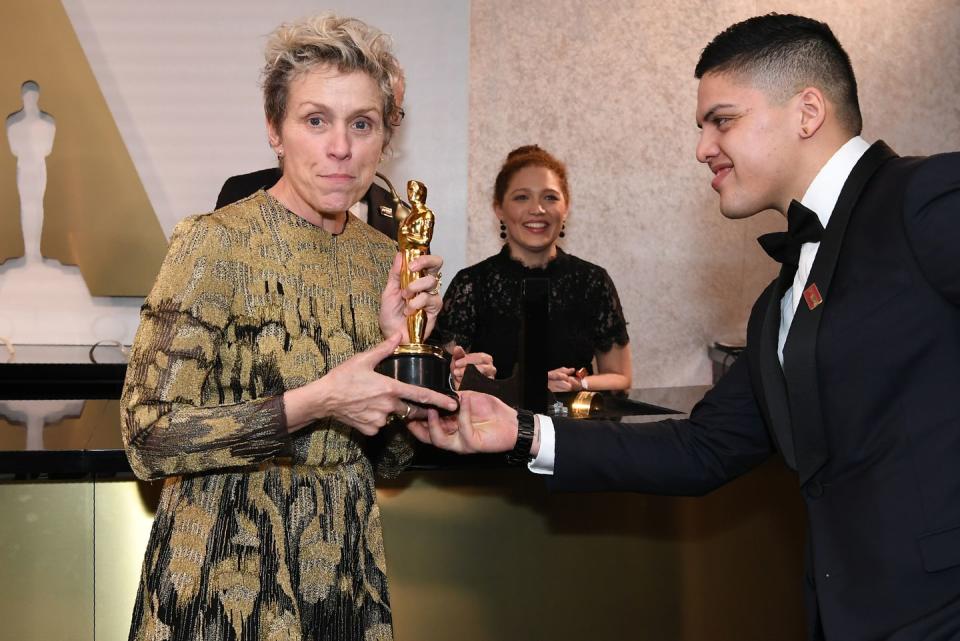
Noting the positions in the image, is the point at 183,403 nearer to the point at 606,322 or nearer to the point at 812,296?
the point at 812,296

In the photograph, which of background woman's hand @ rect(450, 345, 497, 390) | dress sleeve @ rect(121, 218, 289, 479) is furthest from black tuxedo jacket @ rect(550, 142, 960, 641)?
dress sleeve @ rect(121, 218, 289, 479)

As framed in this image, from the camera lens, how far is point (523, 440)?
2.51 metres

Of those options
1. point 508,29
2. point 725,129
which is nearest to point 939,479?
point 725,129

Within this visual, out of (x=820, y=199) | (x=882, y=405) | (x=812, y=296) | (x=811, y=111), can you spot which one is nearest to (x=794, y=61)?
(x=811, y=111)

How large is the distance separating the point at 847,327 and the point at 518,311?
2855mm

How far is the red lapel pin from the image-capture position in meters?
1.94

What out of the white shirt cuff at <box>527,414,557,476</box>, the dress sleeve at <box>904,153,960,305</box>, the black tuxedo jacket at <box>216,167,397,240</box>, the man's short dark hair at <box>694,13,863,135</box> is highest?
the black tuxedo jacket at <box>216,167,397,240</box>

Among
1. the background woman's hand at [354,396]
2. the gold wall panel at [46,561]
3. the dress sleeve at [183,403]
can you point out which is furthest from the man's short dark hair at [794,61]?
the gold wall panel at [46,561]

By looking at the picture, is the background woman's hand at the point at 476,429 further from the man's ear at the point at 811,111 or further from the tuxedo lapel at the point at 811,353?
the man's ear at the point at 811,111

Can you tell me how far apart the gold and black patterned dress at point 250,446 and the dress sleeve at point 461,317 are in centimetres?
253

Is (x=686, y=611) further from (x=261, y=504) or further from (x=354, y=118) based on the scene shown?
(x=354, y=118)

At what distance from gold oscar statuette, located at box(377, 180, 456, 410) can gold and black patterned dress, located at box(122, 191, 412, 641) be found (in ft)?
0.41

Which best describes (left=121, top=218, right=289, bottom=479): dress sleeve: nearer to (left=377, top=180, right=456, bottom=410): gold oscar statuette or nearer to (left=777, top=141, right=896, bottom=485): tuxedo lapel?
(left=377, top=180, right=456, bottom=410): gold oscar statuette

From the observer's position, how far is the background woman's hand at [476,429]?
2.40m
